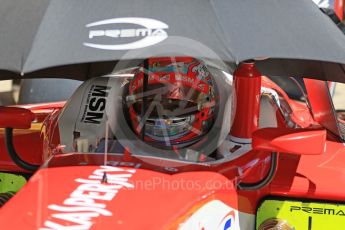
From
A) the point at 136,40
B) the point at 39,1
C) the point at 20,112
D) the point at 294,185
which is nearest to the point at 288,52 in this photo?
the point at 136,40

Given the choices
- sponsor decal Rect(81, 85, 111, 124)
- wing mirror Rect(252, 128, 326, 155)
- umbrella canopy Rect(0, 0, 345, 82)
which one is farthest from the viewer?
sponsor decal Rect(81, 85, 111, 124)

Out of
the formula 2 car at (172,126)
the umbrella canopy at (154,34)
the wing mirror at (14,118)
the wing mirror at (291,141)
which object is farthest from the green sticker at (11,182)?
the wing mirror at (291,141)

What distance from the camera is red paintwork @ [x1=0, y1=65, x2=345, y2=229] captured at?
196 centimetres

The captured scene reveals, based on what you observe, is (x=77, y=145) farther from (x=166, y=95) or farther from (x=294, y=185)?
(x=294, y=185)

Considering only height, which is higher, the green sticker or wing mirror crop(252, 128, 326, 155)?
wing mirror crop(252, 128, 326, 155)

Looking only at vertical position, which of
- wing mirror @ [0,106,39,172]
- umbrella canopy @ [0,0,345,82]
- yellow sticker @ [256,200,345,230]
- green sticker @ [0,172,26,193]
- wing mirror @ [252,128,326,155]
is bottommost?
yellow sticker @ [256,200,345,230]

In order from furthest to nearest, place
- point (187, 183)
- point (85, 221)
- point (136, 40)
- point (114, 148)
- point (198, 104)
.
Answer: point (198, 104)
point (114, 148)
point (187, 183)
point (136, 40)
point (85, 221)

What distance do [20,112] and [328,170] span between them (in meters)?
1.23

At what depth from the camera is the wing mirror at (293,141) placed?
2209 mm

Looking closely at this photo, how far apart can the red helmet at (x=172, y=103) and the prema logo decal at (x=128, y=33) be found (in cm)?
54

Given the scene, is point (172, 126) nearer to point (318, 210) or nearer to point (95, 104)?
point (95, 104)

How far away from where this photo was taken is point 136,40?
6.64ft

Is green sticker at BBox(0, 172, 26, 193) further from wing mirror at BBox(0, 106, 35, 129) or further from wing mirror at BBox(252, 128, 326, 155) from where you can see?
wing mirror at BBox(252, 128, 326, 155)

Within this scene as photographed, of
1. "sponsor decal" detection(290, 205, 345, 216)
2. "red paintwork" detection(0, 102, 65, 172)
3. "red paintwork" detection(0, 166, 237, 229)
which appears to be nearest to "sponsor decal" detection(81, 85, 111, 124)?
"red paintwork" detection(0, 102, 65, 172)
